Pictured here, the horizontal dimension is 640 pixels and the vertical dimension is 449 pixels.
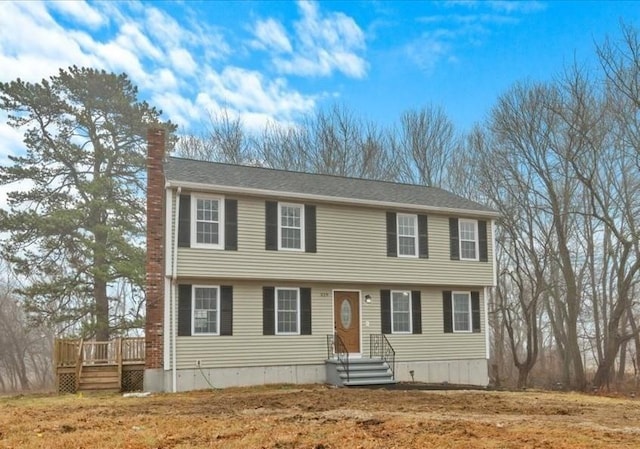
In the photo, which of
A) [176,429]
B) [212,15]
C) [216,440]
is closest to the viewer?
[216,440]

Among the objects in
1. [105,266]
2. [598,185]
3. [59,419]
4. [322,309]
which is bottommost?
[59,419]

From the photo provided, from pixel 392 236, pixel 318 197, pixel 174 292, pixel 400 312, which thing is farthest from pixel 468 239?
pixel 174 292

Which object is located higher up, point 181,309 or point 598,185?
point 598,185

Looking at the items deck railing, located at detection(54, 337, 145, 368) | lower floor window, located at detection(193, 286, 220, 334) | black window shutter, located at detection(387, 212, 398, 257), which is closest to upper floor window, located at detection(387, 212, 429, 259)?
black window shutter, located at detection(387, 212, 398, 257)

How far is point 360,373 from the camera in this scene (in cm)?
1659

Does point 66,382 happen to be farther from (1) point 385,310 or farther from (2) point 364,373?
(1) point 385,310

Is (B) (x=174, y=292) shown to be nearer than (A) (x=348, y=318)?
Yes

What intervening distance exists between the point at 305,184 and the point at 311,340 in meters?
4.83

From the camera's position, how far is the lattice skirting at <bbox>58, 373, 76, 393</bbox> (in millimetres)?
16094

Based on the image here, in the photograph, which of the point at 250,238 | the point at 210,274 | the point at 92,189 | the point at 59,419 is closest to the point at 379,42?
the point at 250,238

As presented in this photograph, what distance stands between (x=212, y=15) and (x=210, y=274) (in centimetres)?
667

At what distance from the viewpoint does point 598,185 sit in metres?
25.0

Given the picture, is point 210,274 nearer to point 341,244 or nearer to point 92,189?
point 341,244

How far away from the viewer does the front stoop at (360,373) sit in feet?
53.7
